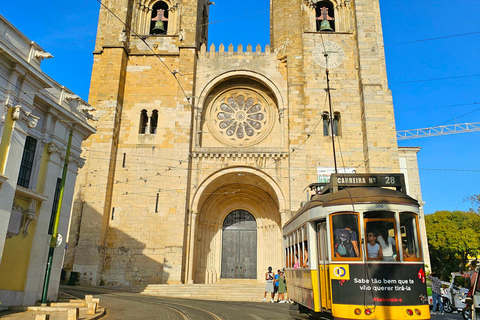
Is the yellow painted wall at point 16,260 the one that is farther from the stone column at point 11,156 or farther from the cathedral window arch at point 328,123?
the cathedral window arch at point 328,123

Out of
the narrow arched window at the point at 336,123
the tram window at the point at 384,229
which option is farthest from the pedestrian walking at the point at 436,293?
the narrow arched window at the point at 336,123

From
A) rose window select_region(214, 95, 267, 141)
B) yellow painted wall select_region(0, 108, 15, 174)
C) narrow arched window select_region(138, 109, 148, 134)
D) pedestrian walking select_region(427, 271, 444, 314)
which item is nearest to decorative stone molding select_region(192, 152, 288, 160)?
rose window select_region(214, 95, 267, 141)

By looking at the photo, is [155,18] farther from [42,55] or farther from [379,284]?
[379,284]

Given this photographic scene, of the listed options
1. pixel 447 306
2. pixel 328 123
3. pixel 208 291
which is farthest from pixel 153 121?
pixel 447 306

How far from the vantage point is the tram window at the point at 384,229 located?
6.09 meters

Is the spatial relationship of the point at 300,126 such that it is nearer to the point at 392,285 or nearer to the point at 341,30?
the point at 341,30

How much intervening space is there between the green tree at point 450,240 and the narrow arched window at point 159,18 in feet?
93.0

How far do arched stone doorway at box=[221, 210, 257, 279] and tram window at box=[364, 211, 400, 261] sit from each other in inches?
620

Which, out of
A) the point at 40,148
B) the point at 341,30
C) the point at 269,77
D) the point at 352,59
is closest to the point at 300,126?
the point at 269,77

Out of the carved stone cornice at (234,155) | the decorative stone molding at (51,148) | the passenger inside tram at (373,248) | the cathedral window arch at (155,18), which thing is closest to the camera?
the passenger inside tram at (373,248)

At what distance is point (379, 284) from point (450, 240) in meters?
31.4

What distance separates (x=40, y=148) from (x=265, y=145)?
39.5ft

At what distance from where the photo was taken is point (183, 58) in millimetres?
20578

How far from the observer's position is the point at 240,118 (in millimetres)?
21469
